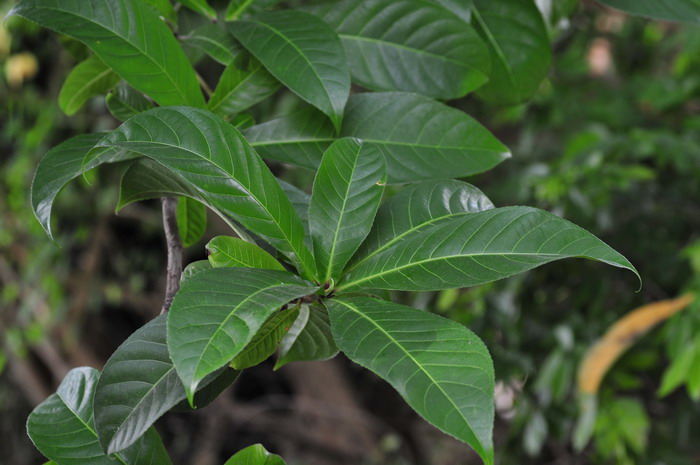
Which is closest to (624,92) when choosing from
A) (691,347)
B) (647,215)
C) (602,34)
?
(602,34)

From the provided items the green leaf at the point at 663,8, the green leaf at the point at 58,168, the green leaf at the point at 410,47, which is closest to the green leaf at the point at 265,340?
the green leaf at the point at 58,168

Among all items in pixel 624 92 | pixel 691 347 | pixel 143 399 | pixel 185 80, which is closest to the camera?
pixel 143 399

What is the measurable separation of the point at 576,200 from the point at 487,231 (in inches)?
48.4

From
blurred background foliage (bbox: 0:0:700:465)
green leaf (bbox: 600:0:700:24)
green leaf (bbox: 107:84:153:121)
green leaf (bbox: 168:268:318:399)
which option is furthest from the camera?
blurred background foliage (bbox: 0:0:700:465)

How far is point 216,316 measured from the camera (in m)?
0.35

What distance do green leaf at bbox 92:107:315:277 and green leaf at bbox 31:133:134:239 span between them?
0.12 ft

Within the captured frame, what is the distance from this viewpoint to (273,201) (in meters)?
0.43

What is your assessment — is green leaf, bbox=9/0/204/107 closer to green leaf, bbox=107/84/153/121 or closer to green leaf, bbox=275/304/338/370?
green leaf, bbox=107/84/153/121

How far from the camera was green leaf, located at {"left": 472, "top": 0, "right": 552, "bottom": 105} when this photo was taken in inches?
26.9

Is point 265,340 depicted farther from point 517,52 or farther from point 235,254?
point 517,52

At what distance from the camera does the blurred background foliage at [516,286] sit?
1586 millimetres

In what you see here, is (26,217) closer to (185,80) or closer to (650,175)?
(650,175)

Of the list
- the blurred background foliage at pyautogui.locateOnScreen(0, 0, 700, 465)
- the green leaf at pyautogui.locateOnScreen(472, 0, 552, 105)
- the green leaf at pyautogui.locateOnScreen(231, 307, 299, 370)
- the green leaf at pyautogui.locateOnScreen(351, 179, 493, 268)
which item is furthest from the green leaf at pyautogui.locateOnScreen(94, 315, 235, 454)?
the blurred background foliage at pyautogui.locateOnScreen(0, 0, 700, 465)

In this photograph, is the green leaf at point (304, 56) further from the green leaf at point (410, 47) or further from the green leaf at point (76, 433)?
the green leaf at point (76, 433)
